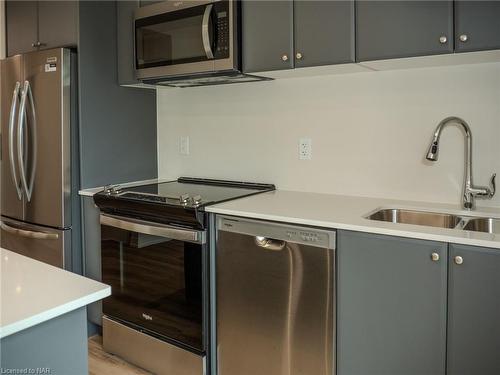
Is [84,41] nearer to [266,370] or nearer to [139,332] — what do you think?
[139,332]

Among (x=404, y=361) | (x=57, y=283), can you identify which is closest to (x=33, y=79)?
(x=57, y=283)

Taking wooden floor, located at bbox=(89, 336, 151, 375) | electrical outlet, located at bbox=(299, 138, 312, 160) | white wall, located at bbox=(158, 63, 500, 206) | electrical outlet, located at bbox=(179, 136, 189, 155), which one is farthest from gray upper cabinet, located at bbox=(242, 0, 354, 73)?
wooden floor, located at bbox=(89, 336, 151, 375)

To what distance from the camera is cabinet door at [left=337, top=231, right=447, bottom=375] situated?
1.58 metres

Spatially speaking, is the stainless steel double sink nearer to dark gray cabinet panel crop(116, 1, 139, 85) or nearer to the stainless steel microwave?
the stainless steel microwave

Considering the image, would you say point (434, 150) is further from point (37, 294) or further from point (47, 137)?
point (47, 137)

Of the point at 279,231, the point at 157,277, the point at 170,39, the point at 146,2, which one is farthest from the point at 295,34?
the point at 157,277

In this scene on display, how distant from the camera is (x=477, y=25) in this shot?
5.54 ft

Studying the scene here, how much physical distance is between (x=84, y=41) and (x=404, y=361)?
7.49ft

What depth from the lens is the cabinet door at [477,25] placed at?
1657 mm

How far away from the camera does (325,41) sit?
2016 mm

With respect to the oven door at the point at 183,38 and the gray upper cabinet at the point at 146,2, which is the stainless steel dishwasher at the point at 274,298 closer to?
the oven door at the point at 183,38

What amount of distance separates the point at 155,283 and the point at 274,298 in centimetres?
70

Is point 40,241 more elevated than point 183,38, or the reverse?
point 183,38

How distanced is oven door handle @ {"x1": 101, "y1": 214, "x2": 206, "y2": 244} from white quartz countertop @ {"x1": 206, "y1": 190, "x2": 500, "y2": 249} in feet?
0.47
